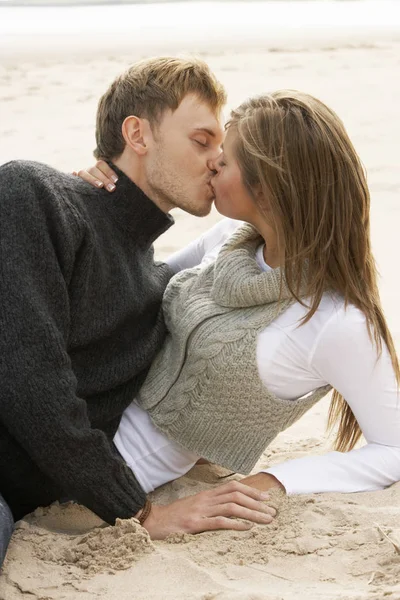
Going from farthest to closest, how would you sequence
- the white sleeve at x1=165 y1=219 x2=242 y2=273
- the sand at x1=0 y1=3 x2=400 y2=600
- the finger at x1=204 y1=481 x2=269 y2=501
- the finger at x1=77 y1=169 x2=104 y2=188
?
the white sleeve at x1=165 y1=219 x2=242 y2=273 < the finger at x1=77 y1=169 x2=104 y2=188 < the finger at x1=204 y1=481 x2=269 y2=501 < the sand at x1=0 y1=3 x2=400 y2=600

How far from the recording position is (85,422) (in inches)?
105

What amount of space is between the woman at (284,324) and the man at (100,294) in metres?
0.12

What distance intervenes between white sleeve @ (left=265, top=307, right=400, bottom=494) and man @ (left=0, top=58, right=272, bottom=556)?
0.67ft

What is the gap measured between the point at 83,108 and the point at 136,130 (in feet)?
21.6

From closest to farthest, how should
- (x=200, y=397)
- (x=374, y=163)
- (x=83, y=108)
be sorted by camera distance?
(x=200, y=397) < (x=374, y=163) < (x=83, y=108)

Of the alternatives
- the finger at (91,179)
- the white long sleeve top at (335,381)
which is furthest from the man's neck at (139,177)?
the white long sleeve top at (335,381)

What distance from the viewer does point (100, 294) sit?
282 centimetres

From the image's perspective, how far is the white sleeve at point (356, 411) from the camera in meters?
2.68

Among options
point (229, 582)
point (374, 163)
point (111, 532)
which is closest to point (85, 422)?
point (111, 532)

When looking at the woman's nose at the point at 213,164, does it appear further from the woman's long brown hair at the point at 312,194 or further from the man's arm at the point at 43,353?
the man's arm at the point at 43,353

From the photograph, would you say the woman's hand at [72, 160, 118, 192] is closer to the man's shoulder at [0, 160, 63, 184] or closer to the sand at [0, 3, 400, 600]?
the man's shoulder at [0, 160, 63, 184]

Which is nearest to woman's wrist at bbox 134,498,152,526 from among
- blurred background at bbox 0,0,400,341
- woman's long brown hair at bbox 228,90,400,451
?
woman's long brown hair at bbox 228,90,400,451

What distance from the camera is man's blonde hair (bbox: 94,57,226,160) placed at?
3.05 meters

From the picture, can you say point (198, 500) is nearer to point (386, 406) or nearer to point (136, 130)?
point (386, 406)
